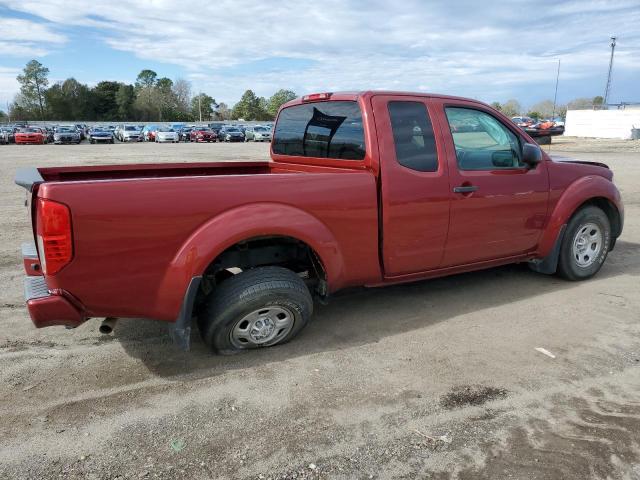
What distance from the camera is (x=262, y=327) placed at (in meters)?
3.66

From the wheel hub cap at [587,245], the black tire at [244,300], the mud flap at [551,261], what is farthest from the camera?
the wheel hub cap at [587,245]

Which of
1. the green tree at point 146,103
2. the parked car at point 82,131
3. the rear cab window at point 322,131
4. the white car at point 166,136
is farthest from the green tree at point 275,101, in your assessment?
the rear cab window at point 322,131

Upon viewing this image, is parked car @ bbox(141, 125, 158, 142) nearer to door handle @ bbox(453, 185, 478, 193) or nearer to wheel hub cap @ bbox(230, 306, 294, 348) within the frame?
door handle @ bbox(453, 185, 478, 193)

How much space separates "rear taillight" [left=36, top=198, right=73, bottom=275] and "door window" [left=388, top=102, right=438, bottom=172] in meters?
2.36

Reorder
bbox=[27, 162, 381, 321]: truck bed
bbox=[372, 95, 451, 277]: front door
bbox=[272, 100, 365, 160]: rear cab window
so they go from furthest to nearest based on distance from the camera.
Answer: bbox=[272, 100, 365, 160]: rear cab window
bbox=[372, 95, 451, 277]: front door
bbox=[27, 162, 381, 321]: truck bed

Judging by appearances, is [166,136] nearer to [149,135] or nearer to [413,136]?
[149,135]

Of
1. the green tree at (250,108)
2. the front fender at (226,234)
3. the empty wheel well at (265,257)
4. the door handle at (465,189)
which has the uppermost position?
the green tree at (250,108)

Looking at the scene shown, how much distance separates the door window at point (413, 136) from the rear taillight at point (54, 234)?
236 centimetres

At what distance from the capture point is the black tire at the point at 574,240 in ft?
16.7

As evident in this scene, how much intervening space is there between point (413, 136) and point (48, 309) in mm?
2850

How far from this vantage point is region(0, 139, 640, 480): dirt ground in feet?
8.41

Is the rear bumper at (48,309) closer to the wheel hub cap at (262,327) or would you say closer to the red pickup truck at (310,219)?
the red pickup truck at (310,219)

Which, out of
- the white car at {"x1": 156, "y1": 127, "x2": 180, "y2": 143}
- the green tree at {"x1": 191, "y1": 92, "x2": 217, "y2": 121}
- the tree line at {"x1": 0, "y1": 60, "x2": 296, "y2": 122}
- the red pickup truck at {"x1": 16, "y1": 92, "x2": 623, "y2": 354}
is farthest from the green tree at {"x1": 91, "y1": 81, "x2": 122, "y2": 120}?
the red pickup truck at {"x1": 16, "y1": 92, "x2": 623, "y2": 354}

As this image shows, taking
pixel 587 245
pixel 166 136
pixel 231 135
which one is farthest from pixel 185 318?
pixel 231 135
